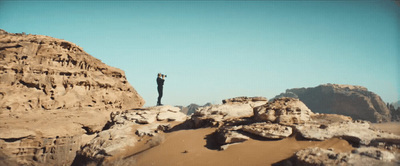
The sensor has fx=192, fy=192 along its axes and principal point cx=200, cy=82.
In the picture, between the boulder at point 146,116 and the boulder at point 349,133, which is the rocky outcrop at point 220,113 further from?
the boulder at point 349,133

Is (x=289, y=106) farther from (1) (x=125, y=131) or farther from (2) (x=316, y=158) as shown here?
(1) (x=125, y=131)

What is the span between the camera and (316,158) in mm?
4461

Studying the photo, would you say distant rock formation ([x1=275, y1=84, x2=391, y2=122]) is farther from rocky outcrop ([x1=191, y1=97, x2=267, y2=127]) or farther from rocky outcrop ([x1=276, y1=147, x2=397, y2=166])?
rocky outcrop ([x1=276, y1=147, x2=397, y2=166])

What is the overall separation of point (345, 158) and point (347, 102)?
59724 mm

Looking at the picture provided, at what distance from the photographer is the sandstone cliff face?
11.2 meters

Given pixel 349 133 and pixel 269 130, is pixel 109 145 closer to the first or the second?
pixel 269 130

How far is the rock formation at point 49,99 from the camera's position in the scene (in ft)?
31.5

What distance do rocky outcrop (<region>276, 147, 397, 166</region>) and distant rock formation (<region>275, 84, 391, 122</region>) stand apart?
53.6 meters

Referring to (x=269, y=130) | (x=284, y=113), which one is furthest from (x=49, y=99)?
(x=284, y=113)

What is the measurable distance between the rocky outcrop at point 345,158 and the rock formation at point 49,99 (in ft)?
35.7

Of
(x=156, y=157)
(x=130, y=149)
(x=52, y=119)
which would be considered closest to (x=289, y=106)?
(x=156, y=157)

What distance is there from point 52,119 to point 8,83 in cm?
347

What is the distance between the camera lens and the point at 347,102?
51.6 m

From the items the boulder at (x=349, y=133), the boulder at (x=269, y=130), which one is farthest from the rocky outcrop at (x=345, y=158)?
the boulder at (x=269, y=130)
